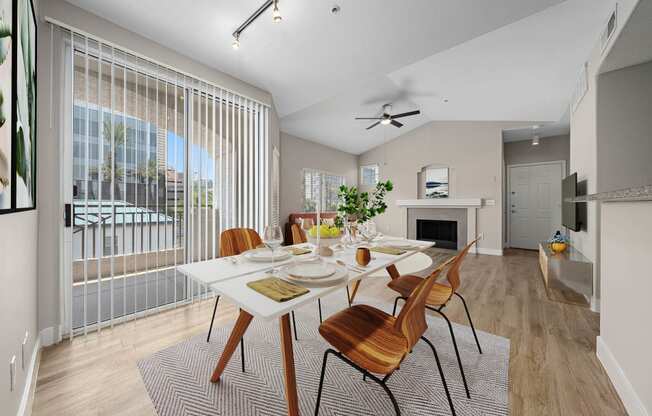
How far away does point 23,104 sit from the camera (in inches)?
46.1

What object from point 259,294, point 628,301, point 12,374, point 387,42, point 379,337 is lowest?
point 12,374

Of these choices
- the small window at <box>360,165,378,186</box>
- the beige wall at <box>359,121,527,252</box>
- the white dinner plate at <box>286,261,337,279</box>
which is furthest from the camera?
the small window at <box>360,165,378,186</box>

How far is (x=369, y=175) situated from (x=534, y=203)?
13.4 ft

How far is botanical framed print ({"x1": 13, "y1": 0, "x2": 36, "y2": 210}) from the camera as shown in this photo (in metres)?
1.04

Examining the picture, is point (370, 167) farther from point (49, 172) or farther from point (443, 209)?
point (49, 172)

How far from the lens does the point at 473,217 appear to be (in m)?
5.38

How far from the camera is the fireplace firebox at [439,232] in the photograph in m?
5.82

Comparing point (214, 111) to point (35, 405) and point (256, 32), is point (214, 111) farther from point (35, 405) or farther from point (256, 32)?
point (35, 405)

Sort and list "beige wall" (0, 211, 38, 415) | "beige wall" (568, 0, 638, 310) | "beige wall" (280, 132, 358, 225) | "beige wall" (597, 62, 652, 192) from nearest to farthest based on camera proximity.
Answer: "beige wall" (0, 211, 38, 415) < "beige wall" (597, 62, 652, 192) < "beige wall" (568, 0, 638, 310) < "beige wall" (280, 132, 358, 225)

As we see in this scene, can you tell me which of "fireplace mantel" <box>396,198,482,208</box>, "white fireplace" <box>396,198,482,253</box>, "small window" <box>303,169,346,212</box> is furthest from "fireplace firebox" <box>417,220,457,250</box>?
"small window" <box>303,169,346,212</box>

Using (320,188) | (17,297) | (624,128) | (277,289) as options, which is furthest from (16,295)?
(320,188)

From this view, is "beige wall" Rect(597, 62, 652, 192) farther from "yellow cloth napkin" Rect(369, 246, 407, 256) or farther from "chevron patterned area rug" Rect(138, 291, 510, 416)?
"yellow cloth napkin" Rect(369, 246, 407, 256)

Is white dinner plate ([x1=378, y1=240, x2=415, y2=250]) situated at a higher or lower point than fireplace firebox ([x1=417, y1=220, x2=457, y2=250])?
higher

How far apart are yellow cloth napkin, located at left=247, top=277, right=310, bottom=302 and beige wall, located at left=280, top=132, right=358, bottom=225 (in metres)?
4.50
